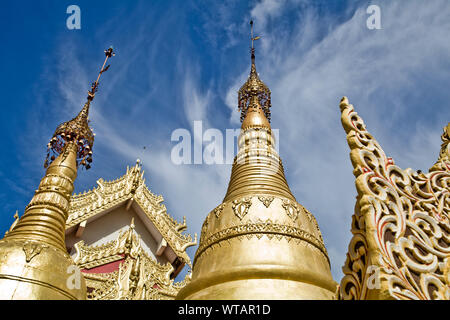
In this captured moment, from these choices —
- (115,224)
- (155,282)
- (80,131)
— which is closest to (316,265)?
(80,131)

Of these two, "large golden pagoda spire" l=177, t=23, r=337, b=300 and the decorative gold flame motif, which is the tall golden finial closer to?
"large golden pagoda spire" l=177, t=23, r=337, b=300

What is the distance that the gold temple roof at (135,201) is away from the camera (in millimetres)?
10859

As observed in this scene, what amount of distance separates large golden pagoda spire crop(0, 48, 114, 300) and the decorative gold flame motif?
12.9 ft

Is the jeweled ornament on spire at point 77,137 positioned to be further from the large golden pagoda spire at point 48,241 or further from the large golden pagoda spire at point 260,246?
the large golden pagoda spire at point 260,246

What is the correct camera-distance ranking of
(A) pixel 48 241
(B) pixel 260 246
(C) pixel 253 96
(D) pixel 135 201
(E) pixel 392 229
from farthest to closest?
(D) pixel 135 201
(C) pixel 253 96
(A) pixel 48 241
(B) pixel 260 246
(E) pixel 392 229

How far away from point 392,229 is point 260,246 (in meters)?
2.55

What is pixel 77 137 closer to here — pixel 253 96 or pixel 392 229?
pixel 253 96

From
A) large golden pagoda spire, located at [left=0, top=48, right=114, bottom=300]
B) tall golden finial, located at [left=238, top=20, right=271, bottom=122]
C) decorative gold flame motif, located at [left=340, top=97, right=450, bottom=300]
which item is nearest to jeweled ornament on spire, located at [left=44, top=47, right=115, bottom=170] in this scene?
large golden pagoda spire, located at [left=0, top=48, right=114, bottom=300]

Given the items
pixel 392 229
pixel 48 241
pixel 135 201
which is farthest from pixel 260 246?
pixel 135 201

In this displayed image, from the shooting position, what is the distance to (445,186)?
2.73 m

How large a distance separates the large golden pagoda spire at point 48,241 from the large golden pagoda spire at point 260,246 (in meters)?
1.52

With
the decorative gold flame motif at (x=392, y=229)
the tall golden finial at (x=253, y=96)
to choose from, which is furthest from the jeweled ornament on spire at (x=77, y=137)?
the decorative gold flame motif at (x=392, y=229)

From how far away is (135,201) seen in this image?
11727 millimetres

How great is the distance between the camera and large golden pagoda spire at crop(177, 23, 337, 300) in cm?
416
